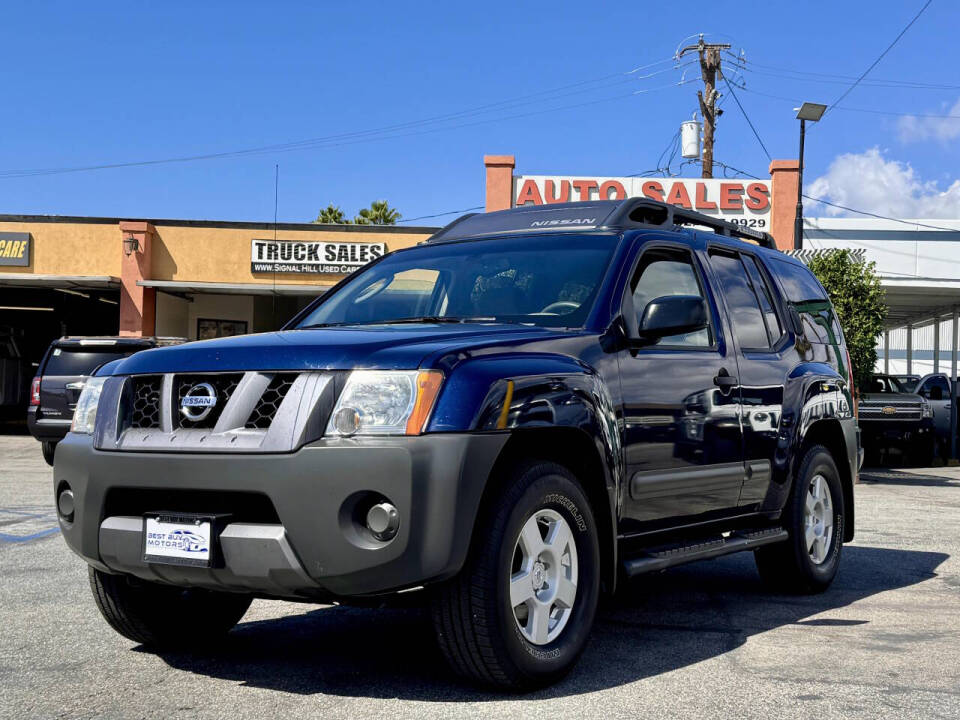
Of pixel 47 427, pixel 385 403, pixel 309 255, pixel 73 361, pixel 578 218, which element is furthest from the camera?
pixel 309 255

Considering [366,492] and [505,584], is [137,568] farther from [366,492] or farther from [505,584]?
[505,584]

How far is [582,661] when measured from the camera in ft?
16.2

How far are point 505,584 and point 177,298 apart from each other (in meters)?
26.3

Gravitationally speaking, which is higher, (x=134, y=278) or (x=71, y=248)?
(x=71, y=248)

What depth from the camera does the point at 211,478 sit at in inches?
160

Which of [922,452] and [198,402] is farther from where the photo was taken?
[922,452]

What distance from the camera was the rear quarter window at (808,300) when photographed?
716cm

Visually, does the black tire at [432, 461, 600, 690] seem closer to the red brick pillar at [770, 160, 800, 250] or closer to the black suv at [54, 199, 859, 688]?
the black suv at [54, 199, 859, 688]

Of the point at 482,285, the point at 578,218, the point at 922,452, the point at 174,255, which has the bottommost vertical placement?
the point at 922,452

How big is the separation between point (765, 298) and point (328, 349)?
11.3 feet

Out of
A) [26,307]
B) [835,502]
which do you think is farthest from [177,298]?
[835,502]

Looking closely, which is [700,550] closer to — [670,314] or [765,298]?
[670,314]

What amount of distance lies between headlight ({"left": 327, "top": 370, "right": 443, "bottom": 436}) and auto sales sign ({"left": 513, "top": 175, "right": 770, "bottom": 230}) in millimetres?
21039

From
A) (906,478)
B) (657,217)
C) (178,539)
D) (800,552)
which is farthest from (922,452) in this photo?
(178,539)
